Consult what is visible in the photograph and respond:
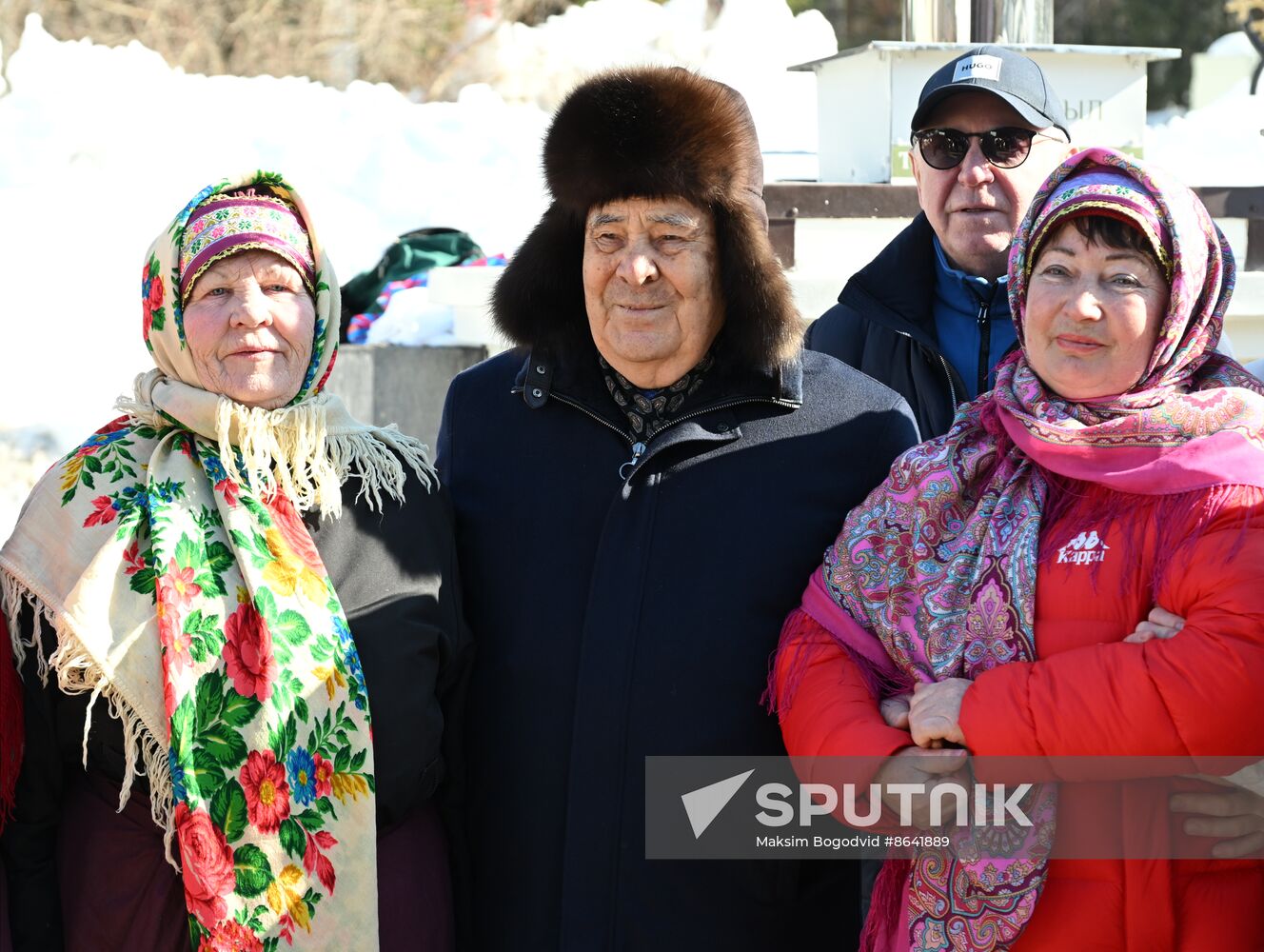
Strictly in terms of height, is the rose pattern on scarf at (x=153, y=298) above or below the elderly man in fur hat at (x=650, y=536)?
above

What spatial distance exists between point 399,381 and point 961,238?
4022 mm

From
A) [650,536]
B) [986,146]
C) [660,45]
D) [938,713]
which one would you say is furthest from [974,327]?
[660,45]

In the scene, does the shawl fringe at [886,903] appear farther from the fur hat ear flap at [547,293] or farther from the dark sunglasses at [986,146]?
the dark sunglasses at [986,146]

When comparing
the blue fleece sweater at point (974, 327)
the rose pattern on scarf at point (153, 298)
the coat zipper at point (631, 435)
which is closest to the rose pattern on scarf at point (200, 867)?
the rose pattern on scarf at point (153, 298)

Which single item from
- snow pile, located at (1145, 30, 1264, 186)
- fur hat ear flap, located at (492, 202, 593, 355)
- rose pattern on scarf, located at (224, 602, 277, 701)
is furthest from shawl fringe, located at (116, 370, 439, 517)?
snow pile, located at (1145, 30, 1264, 186)

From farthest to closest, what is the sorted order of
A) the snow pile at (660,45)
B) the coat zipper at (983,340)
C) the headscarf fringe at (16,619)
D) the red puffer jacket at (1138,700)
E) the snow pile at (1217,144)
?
the snow pile at (660,45), the snow pile at (1217,144), the coat zipper at (983,340), the headscarf fringe at (16,619), the red puffer jacket at (1138,700)

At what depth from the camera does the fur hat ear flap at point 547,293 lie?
9.24ft

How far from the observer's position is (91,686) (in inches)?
92.7

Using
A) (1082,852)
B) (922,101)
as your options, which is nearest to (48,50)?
(922,101)

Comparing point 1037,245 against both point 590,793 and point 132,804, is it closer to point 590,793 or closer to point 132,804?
point 590,793

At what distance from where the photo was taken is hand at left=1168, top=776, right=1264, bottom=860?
81.7 inches

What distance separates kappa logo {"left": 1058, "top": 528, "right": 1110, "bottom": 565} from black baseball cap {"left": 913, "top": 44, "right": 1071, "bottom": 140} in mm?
1271

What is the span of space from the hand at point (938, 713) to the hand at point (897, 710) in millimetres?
20

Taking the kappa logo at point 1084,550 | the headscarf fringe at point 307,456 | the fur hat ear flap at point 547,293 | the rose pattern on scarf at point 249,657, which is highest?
the fur hat ear flap at point 547,293
